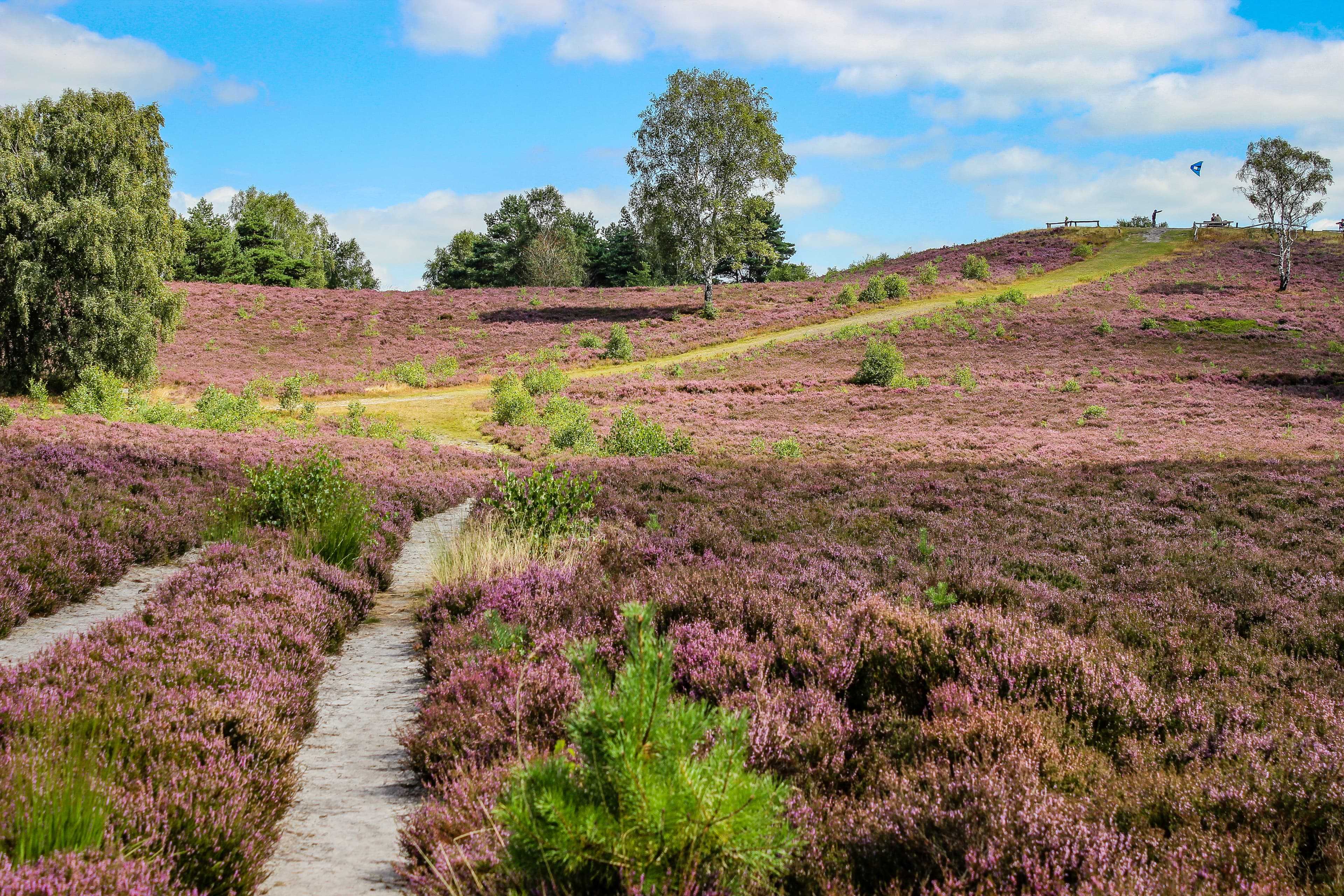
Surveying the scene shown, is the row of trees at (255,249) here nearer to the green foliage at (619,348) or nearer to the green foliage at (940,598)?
the green foliage at (619,348)

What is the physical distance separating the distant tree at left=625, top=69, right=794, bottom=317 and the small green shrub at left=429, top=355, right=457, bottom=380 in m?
18.9

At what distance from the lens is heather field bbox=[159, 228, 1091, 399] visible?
37125mm

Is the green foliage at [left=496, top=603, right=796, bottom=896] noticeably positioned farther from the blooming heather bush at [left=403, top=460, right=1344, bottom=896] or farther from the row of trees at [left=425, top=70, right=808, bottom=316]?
the row of trees at [left=425, top=70, right=808, bottom=316]

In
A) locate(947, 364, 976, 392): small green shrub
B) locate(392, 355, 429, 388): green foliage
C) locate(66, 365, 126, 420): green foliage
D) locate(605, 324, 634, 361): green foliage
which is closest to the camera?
locate(66, 365, 126, 420): green foliage

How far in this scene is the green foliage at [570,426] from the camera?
20.8 meters

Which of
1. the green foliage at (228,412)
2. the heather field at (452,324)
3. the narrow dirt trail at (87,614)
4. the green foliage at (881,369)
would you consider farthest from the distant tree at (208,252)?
the narrow dirt trail at (87,614)

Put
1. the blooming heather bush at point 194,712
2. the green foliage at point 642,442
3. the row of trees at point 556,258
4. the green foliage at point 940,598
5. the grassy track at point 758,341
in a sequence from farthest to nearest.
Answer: the row of trees at point 556,258 < the grassy track at point 758,341 < the green foliage at point 642,442 < the green foliage at point 940,598 < the blooming heather bush at point 194,712

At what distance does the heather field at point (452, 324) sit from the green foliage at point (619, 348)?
0.76 metres

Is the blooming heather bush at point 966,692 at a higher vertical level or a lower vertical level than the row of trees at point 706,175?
lower

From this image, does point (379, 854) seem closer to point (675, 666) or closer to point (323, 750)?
point (323, 750)

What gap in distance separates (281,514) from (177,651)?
5030 mm

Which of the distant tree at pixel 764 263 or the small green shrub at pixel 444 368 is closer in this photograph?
the small green shrub at pixel 444 368

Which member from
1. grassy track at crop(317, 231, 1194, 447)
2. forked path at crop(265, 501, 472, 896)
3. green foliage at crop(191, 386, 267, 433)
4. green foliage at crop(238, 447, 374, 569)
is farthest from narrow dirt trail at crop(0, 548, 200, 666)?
green foliage at crop(191, 386, 267, 433)

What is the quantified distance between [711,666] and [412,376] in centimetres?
3310
